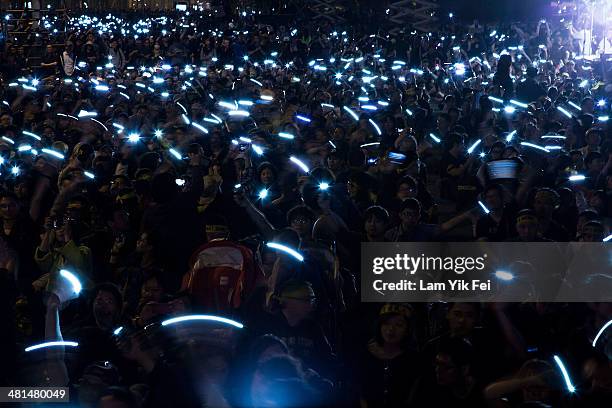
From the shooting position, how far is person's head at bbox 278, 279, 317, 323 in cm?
603

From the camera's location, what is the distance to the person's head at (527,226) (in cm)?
763

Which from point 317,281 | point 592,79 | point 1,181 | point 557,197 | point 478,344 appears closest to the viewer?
point 478,344

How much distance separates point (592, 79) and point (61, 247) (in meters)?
18.1

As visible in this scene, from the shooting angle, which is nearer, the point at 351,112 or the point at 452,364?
the point at 452,364

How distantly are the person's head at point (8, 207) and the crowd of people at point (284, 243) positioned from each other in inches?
0.5

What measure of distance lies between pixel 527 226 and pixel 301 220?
1637 millimetres

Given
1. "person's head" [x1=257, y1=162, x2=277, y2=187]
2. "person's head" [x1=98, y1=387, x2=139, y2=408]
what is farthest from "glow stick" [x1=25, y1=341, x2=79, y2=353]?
"person's head" [x1=257, y1=162, x2=277, y2=187]

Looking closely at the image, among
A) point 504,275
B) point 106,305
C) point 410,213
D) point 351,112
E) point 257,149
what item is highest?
point 351,112

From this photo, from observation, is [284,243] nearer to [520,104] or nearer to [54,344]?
[54,344]

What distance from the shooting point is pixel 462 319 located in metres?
6.00

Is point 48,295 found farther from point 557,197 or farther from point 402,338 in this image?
point 557,197

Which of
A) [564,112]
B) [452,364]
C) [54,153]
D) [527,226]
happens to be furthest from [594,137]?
[452,364]

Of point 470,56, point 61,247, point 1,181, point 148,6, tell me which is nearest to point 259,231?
point 61,247

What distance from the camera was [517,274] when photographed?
6.77 m
